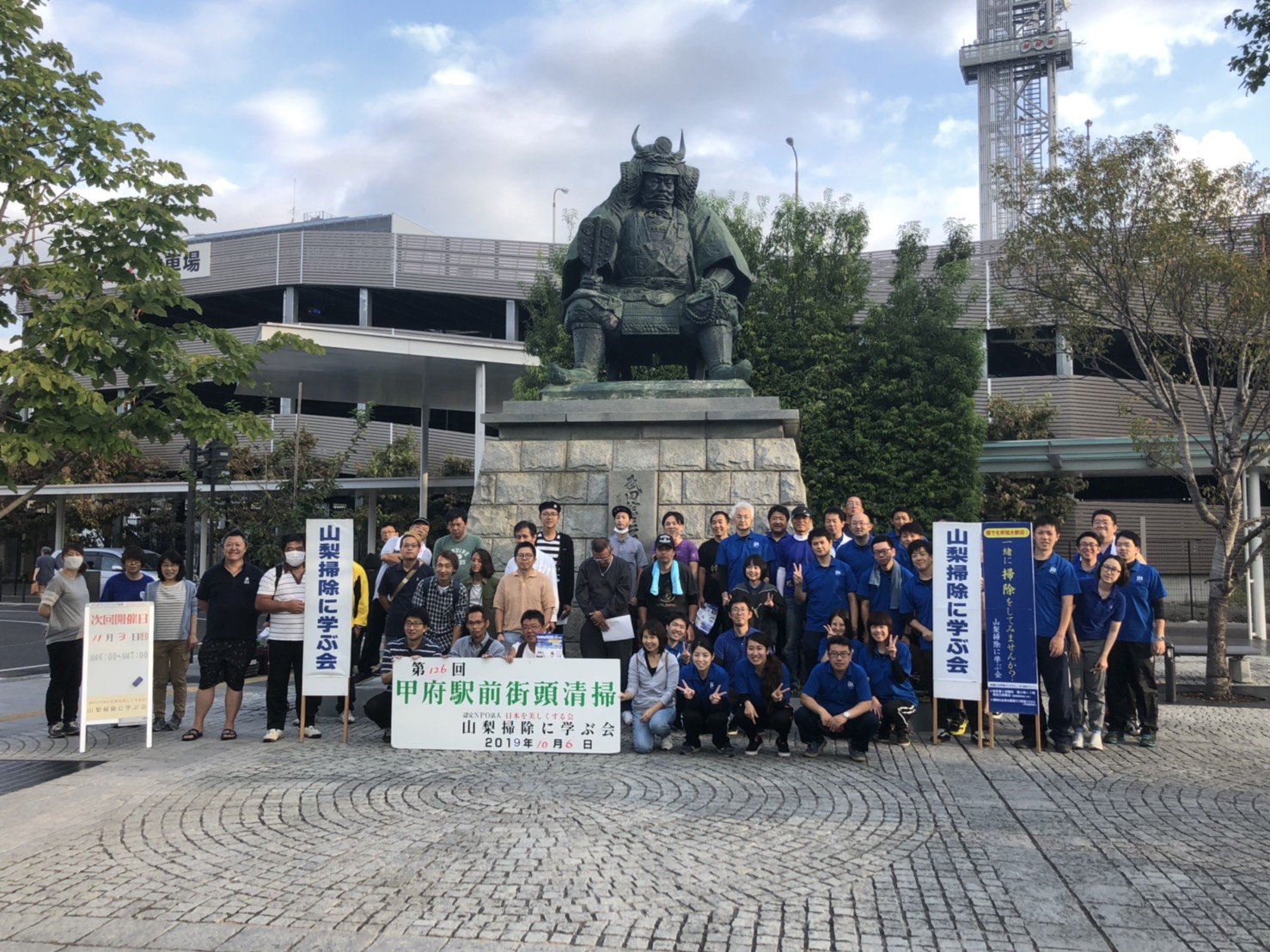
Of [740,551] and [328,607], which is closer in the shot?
[328,607]

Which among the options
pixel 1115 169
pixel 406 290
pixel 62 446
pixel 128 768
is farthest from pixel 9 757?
pixel 406 290

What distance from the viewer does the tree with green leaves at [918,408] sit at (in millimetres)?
18844

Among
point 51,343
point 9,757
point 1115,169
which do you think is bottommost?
point 9,757

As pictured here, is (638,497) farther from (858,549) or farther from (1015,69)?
(1015,69)

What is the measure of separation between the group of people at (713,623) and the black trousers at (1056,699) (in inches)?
0.5

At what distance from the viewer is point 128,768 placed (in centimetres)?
662

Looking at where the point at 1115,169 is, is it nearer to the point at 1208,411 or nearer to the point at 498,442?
the point at 1208,411

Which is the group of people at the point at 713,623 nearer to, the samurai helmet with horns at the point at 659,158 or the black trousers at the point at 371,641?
the black trousers at the point at 371,641

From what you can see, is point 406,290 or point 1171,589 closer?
point 1171,589

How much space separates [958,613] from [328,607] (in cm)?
453

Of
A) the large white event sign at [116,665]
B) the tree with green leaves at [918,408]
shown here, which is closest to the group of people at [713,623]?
the large white event sign at [116,665]

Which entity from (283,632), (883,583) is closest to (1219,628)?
(883,583)

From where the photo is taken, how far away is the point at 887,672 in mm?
7094

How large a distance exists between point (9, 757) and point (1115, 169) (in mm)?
11212
